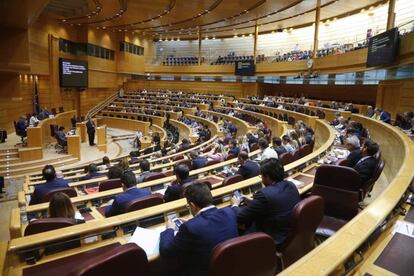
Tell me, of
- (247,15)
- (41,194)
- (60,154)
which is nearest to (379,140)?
(41,194)

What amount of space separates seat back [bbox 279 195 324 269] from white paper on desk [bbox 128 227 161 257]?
0.88m

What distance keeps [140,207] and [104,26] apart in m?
20.7

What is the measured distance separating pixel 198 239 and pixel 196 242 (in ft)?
0.07

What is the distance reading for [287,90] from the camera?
68.5 feet

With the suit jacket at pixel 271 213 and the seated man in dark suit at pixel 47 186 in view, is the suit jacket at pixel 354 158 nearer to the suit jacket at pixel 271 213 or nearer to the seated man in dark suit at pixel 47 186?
the suit jacket at pixel 271 213

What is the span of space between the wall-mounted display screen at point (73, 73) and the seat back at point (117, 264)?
17775 millimetres

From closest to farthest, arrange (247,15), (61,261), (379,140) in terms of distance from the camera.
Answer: (61,261)
(379,140)
(247,15)

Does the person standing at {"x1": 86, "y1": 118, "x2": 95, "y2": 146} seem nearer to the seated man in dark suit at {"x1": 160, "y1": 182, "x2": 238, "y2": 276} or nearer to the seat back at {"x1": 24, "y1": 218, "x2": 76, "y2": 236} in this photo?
the seat back at {"x1": 24, "y1": 218, "x2": 76, "y2": 236}

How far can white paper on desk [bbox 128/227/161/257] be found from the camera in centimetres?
202

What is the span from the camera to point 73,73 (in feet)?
58.2

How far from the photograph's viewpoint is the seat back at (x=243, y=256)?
61.3 inches

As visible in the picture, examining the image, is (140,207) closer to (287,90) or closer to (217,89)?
(287,90)

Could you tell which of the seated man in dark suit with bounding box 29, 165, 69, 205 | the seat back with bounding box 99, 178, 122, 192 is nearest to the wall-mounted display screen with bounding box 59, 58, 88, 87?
the seated man in dark suit with bounding box 29, 165, 69, 205

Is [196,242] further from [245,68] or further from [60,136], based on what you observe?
[245,68]
